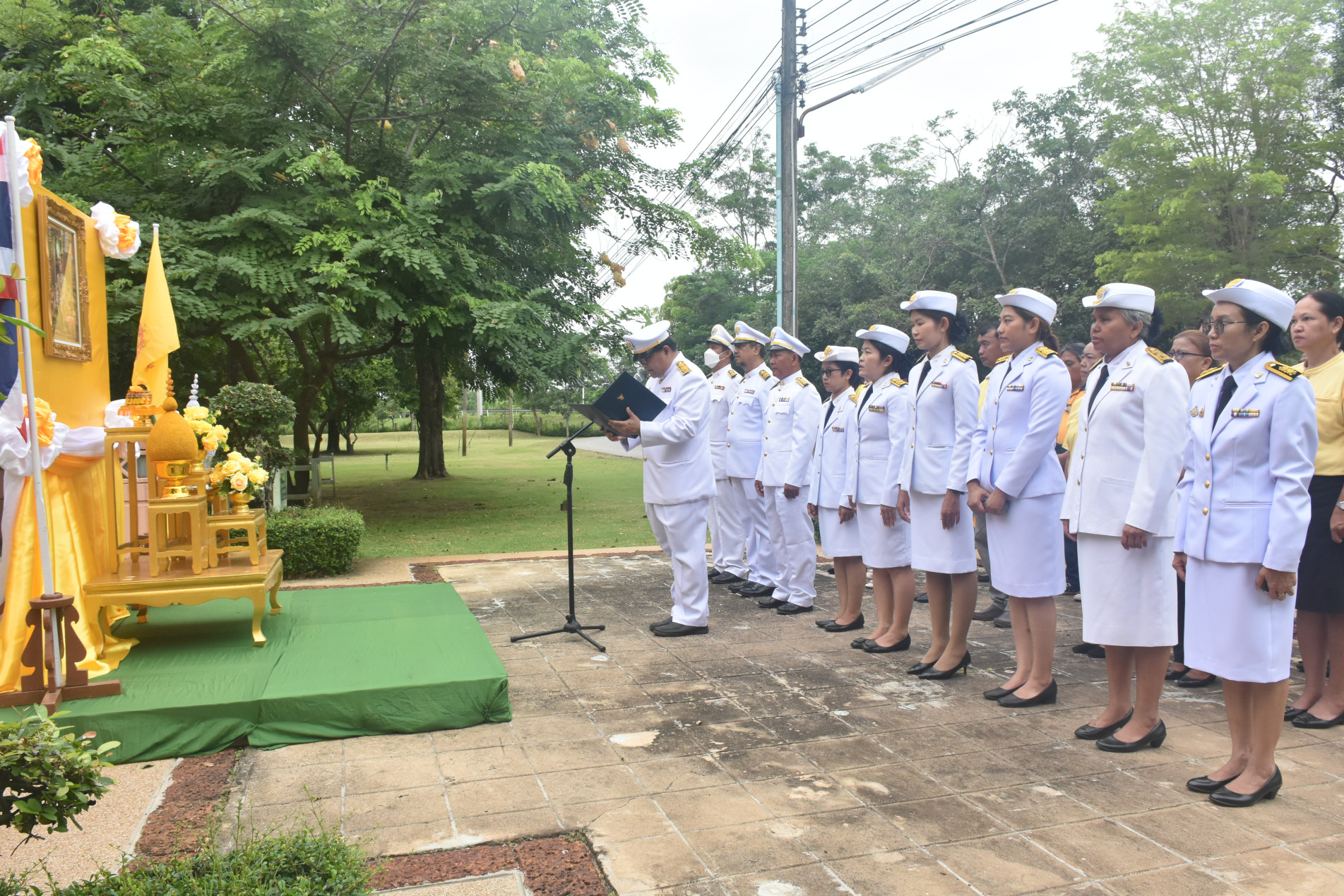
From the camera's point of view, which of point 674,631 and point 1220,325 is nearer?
point 1220,325

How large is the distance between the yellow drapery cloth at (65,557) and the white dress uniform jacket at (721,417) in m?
4.50

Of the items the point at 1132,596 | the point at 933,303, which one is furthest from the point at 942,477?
the point at 1132,596

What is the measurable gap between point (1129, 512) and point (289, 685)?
3793 mm

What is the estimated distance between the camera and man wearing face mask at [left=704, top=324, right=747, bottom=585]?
7.82 meters

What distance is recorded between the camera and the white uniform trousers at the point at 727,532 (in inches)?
310

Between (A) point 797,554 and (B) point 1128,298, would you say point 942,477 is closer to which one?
(B) point 1128,298

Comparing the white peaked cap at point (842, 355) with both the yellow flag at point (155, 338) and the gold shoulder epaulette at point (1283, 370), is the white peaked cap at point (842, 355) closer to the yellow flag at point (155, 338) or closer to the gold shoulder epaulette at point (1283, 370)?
the gold shoulder epaulette at point (1283, 370)

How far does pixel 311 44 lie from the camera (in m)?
10.9

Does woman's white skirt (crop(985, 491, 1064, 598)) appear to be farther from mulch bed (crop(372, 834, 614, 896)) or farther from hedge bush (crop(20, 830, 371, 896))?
hedge bush (crop(20, 830, 371, 896))

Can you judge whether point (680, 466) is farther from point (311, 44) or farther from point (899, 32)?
point (311, 44)

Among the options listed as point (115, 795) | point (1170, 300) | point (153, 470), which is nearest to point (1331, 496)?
point (115, 795)

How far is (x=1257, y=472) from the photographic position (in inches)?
135

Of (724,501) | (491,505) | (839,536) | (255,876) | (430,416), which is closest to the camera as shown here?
(255,876)

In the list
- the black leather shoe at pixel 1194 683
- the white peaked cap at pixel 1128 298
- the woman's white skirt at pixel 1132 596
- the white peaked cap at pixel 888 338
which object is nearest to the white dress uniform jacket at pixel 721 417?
the white peaked cap at pixel 888 338
